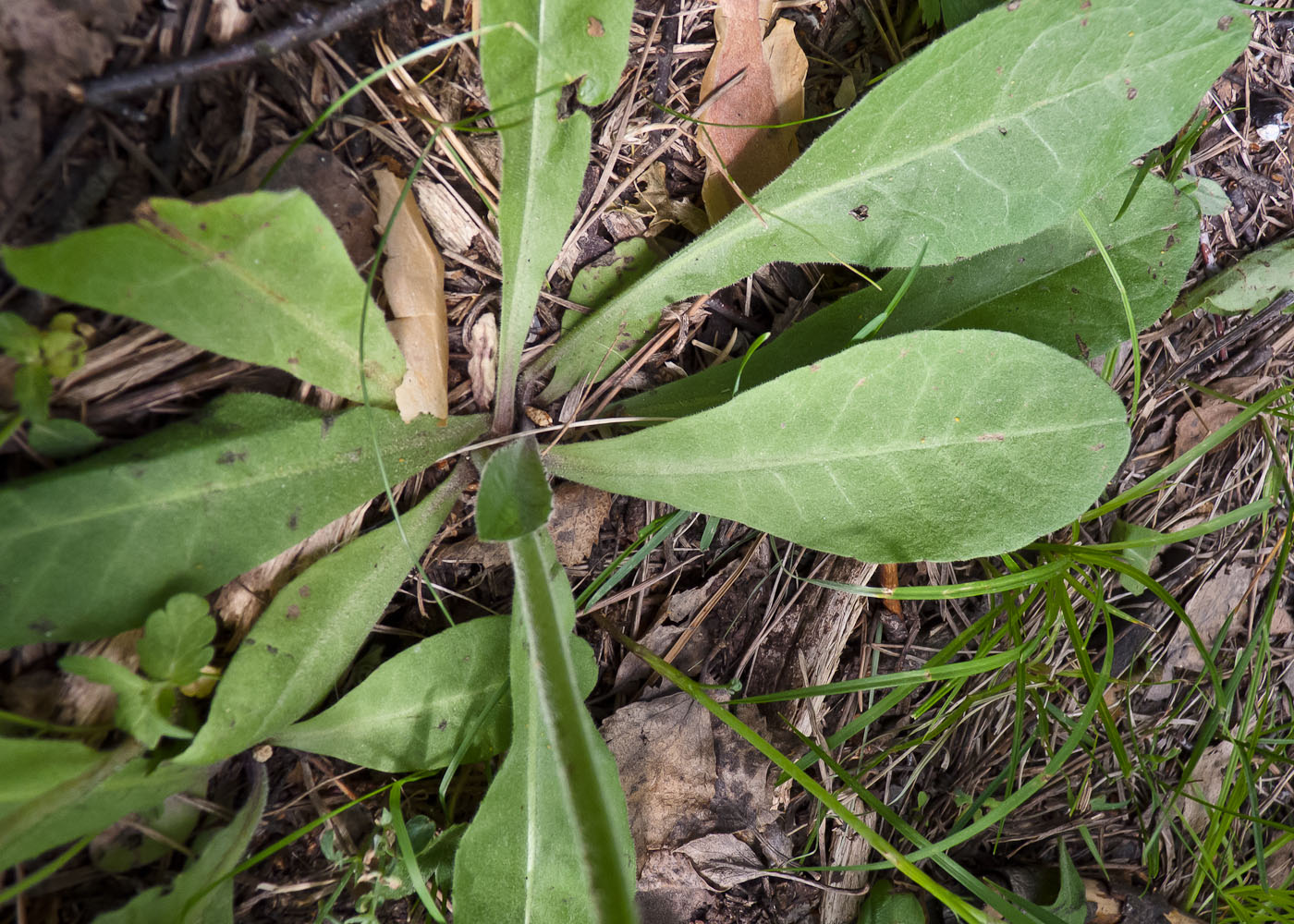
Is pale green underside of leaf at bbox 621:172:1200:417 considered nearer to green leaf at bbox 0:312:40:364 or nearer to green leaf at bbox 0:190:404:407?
green leaf at bbox 0:190:404:407

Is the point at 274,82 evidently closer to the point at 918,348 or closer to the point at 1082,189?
the point at 918,348

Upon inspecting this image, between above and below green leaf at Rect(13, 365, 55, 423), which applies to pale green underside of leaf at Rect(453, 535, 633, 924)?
below

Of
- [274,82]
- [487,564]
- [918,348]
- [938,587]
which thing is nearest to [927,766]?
[938,587]

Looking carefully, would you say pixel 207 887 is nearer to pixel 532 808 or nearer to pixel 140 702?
pixel 140 702

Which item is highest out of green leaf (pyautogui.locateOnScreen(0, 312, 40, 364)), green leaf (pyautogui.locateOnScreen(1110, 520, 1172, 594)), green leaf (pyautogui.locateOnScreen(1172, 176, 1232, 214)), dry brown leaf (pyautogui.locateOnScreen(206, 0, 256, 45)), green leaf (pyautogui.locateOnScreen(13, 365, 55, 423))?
dry brown leaf (pyautogui.locateOnScreen(206, 0, 256, 45))

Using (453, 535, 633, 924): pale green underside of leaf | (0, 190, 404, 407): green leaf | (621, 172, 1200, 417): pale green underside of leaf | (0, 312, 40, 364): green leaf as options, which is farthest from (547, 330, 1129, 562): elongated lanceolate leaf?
(0, 312, 40, 364): green leaf

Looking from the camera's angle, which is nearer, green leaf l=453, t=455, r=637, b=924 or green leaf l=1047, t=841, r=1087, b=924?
green leaf l=453, t=455, r=637, b=924

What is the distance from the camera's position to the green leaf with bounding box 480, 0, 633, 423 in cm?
123

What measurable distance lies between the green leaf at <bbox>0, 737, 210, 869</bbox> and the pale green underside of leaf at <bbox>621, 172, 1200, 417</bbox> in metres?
1.00

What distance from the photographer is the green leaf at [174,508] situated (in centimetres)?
101

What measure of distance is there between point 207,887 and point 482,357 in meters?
0.97

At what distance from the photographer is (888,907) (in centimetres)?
160

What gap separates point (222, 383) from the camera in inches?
47.2

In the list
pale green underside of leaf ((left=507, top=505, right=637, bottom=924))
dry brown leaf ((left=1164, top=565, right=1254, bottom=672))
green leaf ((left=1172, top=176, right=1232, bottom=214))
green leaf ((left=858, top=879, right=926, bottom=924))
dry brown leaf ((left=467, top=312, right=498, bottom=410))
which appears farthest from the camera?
dry brown leaf ((left=1164, top=565, right=1254, bottom=672))
